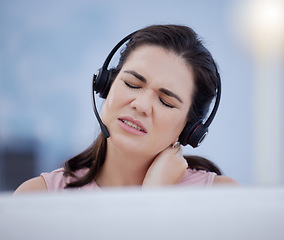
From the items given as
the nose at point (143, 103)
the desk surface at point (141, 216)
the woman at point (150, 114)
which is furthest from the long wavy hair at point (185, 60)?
the desk surface at point (141, 216)

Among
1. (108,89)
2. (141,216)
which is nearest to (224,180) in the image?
(108,89)

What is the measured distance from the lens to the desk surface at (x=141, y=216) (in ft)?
0.56

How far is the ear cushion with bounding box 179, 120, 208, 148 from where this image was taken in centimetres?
81

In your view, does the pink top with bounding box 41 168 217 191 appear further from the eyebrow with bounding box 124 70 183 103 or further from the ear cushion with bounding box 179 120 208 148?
the eyebrow with bounding box 124 70 183 103

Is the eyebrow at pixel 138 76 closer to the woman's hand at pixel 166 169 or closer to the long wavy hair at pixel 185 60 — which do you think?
the long wavy hair at pixel 185 60

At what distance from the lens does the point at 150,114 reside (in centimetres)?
80

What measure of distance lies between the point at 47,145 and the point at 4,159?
0.47ft

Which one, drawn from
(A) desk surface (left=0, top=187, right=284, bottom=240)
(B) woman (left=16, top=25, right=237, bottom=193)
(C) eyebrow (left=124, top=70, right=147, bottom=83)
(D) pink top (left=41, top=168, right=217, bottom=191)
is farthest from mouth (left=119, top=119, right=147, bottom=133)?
(A) desk surface (left=0, top=187, right=284, bottom=240)

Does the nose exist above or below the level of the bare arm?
above

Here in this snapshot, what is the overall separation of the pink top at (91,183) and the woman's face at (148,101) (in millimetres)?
132

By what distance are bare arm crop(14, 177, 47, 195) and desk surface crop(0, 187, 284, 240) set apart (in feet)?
2.38

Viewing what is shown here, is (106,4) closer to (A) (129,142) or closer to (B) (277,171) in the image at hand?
(A) (129,142)

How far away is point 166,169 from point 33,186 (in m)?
0.35

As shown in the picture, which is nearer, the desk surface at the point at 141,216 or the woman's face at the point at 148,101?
the desk surface at the point at 141,216
